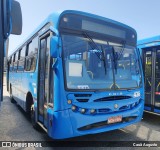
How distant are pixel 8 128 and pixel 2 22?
4066 mm

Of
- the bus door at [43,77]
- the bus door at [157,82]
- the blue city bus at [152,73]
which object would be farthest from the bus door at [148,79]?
the bus door at [43,77]

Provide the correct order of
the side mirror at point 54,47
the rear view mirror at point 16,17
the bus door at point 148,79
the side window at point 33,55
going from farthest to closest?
the bus door at point 148,79
the side window at point 33,55
the side mirror at point 54,47
the rear view mirror at point 16,17

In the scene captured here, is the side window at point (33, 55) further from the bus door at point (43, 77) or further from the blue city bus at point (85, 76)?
the bus door at point (43, 77)

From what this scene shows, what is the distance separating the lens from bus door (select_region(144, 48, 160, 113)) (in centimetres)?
658

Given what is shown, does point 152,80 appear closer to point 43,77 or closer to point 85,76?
point 85,76

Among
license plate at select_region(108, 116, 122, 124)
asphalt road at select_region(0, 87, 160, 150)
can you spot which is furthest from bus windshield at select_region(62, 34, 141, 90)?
asphalt road at select_region(0, 87, 160, 150)

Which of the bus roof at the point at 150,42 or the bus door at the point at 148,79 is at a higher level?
the bus roof at the point at 150,42

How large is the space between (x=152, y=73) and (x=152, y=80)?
9.5 inches

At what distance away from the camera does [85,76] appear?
4.24 metres

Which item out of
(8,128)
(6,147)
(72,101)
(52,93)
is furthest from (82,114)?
(8,128)

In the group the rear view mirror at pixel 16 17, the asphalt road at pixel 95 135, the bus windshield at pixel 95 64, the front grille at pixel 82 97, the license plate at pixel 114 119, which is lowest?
the asphalt road at pixel 95 135

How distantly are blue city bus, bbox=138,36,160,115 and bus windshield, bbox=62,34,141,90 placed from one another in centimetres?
185

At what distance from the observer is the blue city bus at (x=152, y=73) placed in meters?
6.59

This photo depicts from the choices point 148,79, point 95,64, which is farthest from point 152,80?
point 95,64
